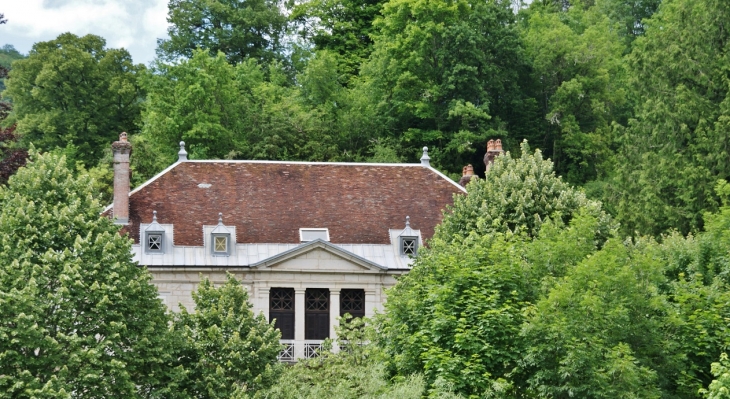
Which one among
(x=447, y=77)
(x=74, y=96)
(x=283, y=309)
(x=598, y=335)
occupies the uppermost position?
(x=74, y=96)

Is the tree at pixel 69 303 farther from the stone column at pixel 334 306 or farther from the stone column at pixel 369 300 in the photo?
the stone column at pixel 369 300

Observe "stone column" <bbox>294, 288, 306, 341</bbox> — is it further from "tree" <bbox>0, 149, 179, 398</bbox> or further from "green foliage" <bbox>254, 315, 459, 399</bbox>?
"tree" <bbox>0, 149, 179, 398</bbox>

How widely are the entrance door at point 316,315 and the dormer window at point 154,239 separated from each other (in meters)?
5.92

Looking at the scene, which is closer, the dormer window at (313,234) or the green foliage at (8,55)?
the dormer window at (313,234)

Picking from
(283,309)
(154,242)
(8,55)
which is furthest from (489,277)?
(8,55)

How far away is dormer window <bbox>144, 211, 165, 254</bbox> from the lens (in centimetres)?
5031

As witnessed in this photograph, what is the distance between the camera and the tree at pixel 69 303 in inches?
1328

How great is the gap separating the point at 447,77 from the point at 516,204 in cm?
2473

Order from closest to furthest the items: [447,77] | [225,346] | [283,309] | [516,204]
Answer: [225,346] < [516,204] < [283,309] < [447,77]

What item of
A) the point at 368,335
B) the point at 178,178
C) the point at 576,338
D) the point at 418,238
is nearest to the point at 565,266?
the point at 576,338

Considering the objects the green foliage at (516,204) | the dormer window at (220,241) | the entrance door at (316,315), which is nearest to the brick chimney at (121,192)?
the dormer window at (220,241)

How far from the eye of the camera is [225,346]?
38375 mm

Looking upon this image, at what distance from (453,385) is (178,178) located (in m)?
22.5

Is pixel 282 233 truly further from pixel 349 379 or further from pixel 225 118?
pixel 225 118
